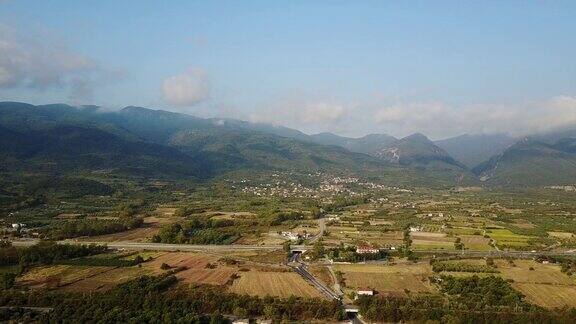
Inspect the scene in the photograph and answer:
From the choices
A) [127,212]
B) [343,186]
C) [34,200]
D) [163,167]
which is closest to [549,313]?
[127,212]

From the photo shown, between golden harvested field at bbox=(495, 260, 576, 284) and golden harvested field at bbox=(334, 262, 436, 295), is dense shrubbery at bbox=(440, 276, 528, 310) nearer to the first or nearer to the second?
golden harvested field at bbox=(334, 262, 436, 295)

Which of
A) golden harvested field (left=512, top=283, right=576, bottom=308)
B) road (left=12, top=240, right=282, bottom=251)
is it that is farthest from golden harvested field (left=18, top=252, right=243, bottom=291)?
golden harvested field (left=512, top=283, right=576, bottom=308)

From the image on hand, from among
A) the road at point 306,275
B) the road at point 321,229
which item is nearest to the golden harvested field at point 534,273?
the road at point 306,275

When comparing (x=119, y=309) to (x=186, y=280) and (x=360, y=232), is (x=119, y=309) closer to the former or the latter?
(x=186, y=280)

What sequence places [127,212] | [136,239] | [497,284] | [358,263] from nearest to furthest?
[497,284] → [358,263] → [136,239] → [127,212]

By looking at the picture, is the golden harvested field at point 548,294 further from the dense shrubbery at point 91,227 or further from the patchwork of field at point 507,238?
the dense shrubbery at point 91,227

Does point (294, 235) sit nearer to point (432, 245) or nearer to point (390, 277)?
point (432, 245)
